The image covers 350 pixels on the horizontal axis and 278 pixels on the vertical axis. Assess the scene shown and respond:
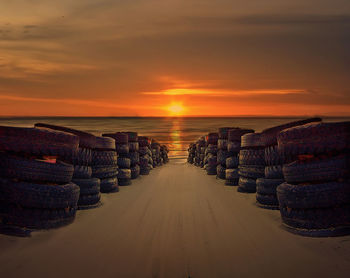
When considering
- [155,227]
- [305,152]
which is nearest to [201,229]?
[155,227]

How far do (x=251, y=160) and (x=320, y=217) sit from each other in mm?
3062

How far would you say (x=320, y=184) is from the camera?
165 inches

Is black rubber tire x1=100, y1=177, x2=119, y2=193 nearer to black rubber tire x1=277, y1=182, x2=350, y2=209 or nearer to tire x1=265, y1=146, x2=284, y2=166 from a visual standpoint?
tire x1=265, y1=146, x2=284, y2=166

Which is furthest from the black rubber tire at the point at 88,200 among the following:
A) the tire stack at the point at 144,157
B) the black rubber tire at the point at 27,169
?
the tire stack at the point at 144,157

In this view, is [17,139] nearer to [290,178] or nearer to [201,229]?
[201,229]

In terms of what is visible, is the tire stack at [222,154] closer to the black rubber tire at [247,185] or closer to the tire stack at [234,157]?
the tire stack at [234,157]

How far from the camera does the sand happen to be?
314cm

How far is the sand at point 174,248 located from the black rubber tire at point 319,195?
1.46ft

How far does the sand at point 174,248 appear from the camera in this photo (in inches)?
124

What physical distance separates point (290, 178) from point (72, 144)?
334 centimetres

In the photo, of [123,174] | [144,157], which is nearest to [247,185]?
[123,174]

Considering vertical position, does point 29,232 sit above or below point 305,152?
below

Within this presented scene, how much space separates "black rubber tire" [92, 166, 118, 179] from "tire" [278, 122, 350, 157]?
4.28 meters

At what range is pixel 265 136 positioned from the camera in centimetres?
647
